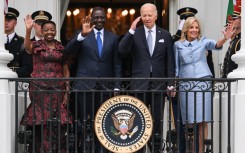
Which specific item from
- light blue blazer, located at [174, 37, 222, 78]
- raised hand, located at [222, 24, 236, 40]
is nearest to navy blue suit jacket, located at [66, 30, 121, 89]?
light blue blazer, located at [174, 37, 222, 78]

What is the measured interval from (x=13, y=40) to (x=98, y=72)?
5.48 feet

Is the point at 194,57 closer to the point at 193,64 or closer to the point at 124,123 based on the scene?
the point at 193,64

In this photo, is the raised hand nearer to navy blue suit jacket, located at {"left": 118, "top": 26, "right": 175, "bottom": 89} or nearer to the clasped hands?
navy blue suit jacket, located at {"left": 118, "top": 26, "right": 175, "bottom": 89}

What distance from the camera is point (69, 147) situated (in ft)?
31.0

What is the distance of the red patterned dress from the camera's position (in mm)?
9336

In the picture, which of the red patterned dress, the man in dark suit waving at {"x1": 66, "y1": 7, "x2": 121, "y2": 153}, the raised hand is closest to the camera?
the red patterned dress

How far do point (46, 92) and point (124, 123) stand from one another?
39.9 inches

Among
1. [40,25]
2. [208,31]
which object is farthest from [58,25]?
[208,31]

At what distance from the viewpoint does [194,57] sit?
32.2 ft

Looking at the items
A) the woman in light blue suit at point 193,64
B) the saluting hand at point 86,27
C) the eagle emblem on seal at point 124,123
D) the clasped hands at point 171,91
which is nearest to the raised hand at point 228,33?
the woman in light blue suit at point 193,64

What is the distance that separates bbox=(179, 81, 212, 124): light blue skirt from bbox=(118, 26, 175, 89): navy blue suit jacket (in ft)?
1.02

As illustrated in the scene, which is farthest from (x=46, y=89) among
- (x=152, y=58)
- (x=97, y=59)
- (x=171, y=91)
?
(x=171, y=91)

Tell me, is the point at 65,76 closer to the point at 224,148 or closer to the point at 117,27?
the point at 224,148

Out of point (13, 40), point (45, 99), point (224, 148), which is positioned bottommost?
point (224, 148)
